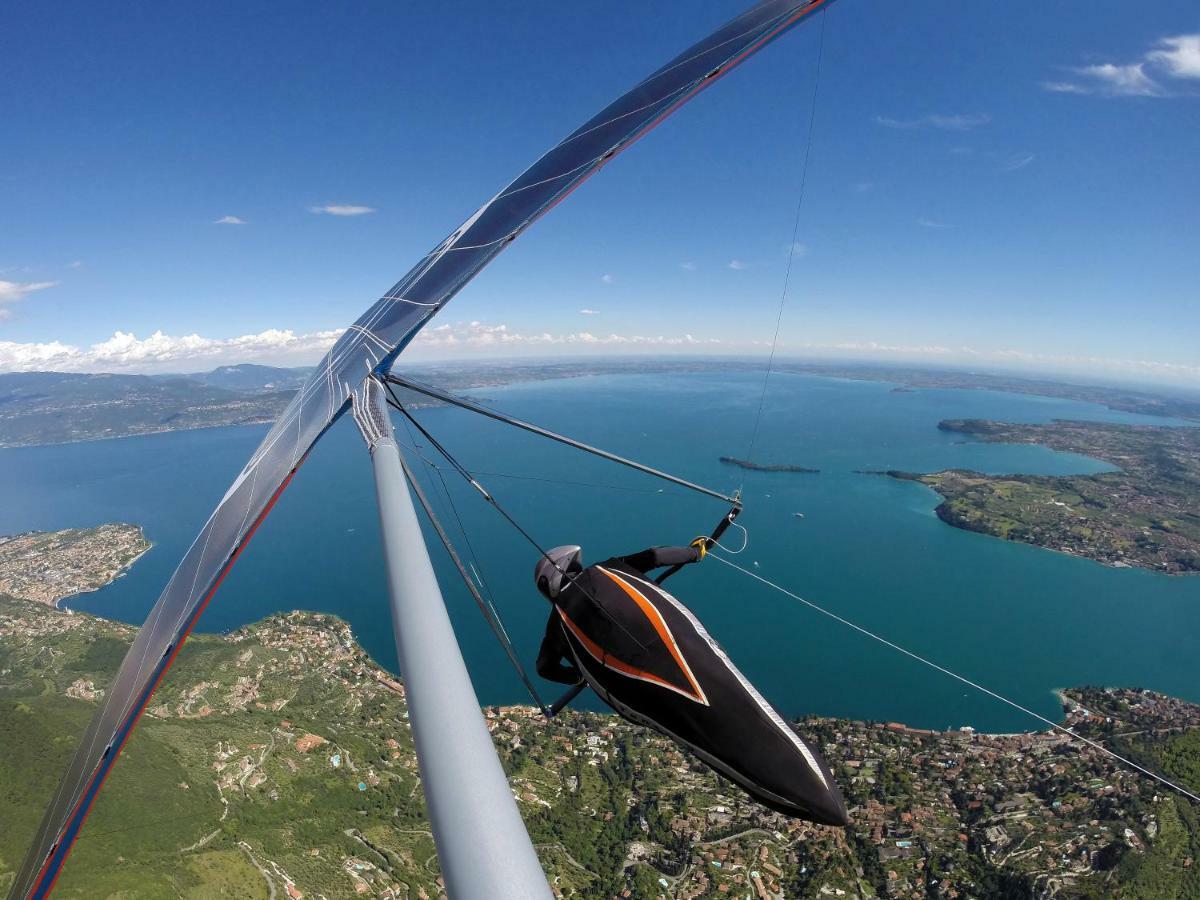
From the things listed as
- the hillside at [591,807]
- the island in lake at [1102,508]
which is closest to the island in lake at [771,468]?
the island in lake at [1102,508]

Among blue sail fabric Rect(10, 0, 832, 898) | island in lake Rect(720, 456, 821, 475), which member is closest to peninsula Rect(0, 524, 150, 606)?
blue sail fabric Rect(10, 0, 832, 898)

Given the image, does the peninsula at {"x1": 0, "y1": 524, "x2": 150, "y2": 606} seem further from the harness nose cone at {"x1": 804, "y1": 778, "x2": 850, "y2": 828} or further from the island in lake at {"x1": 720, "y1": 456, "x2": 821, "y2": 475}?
the island in lake at {"x1": 720, "y1": 456, "x2": 821, "y2": 475}

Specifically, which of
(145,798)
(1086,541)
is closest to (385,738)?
(145,798)

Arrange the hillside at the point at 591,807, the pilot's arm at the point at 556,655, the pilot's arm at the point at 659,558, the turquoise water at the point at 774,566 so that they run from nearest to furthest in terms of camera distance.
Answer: the pilot's arm at the point at 556,655 → the pilot's arm at the point at 659,558 → the hillside at the point at 591,807 → the turquoise water at the point at 774,566

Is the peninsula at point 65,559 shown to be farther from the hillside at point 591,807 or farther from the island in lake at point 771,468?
the island in lake at point 771,468

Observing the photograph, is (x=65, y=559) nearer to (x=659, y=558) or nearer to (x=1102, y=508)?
(x=659, y=558)

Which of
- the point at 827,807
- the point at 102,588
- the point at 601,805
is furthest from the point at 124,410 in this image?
the point at 827,807

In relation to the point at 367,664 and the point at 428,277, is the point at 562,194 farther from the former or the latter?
the point at 367,664
